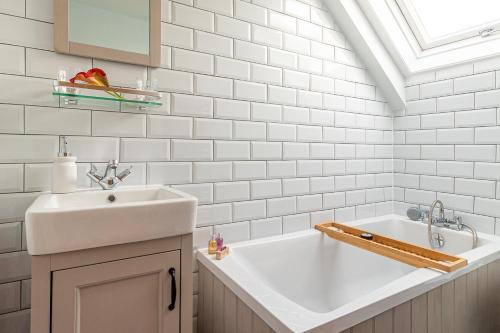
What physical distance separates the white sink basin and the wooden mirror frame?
0.62 metres

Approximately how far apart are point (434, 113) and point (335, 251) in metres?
1.29

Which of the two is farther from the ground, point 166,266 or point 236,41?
point 236,41

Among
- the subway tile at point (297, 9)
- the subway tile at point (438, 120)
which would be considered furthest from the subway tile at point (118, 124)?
the subway tile at point (438, 120)

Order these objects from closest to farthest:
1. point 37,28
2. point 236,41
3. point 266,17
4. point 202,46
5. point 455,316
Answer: point 37,28 < point 455,316 < point 202,46 < point 236,41 < point 266,17

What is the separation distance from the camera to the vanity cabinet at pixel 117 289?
88cm

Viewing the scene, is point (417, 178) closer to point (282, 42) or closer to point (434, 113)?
point (434, 113)

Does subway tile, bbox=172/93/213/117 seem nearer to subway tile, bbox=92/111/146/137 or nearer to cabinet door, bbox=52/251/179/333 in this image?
subway tile, bbox=92/111/146/137

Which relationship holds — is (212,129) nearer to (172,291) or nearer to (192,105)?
(192,105)

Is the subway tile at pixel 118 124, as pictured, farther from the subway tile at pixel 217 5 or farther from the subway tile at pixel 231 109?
the subway tile at pixel 217 5

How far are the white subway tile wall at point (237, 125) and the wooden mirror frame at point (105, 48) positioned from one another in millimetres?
39

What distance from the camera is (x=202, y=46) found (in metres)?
1.54

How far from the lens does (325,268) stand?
1.86 meters

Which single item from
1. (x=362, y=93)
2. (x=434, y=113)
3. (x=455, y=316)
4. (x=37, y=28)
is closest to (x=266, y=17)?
(x=362, y=93)

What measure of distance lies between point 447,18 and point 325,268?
6.63 ft
